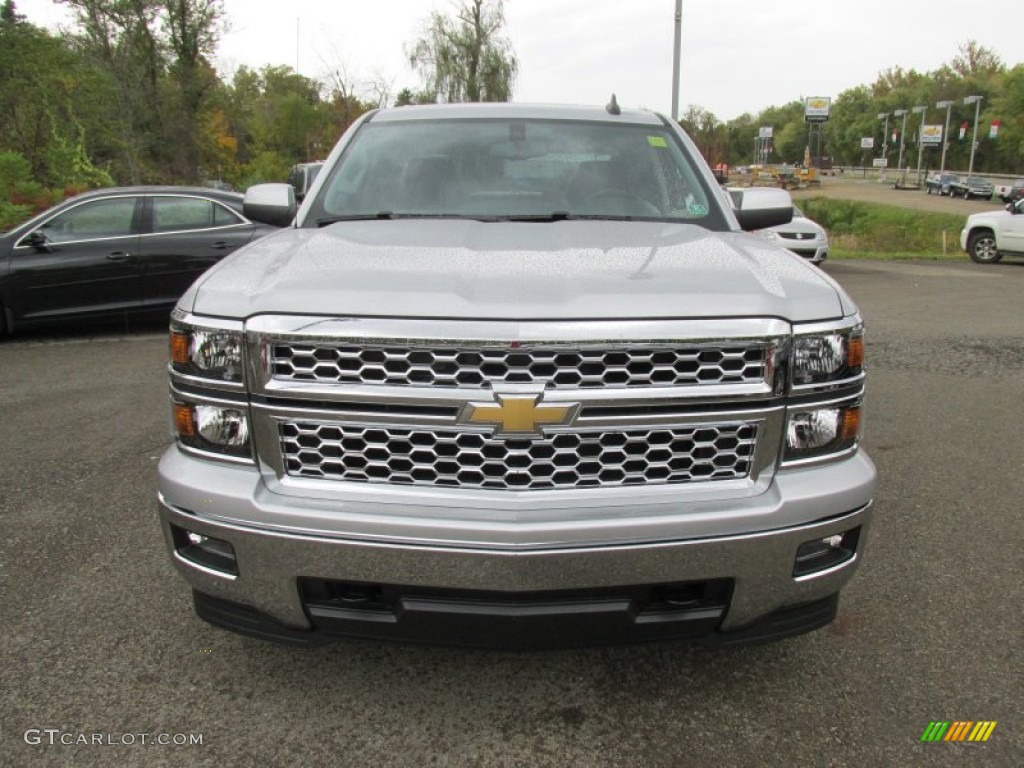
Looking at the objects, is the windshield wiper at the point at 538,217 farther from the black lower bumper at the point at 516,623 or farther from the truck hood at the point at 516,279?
the black lower bumper at the point at 516,623

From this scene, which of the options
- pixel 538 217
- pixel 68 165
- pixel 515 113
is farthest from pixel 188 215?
pixel 68 165

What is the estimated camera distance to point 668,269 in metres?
2.36

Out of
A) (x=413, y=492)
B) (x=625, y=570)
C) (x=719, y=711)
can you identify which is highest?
(x=413, y=492)

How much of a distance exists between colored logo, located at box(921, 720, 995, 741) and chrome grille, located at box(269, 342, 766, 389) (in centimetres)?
119

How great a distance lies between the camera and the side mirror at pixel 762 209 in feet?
12.0

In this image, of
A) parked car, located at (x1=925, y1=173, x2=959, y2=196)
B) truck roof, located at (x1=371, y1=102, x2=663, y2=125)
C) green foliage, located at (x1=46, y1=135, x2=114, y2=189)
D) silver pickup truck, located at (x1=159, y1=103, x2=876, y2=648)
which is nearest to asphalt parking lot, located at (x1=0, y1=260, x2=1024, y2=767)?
silver pickup truck, located at (x1=159, y1=103, x2=876, y2=648)

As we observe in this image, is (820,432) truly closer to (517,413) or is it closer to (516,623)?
(517,413)

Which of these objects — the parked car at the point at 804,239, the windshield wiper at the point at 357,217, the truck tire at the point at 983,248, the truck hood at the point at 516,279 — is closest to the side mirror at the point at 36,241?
the windshield wiper at the point at 357,217

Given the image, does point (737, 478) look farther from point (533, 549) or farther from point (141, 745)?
point (141, 745)

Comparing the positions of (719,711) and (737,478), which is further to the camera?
(719,711)

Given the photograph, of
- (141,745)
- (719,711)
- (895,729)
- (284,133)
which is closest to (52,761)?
(141,745)

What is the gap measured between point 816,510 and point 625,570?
0.54 metres

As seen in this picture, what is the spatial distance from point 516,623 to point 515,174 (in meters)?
2.04

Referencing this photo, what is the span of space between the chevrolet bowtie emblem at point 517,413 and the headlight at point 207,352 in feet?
2.04
